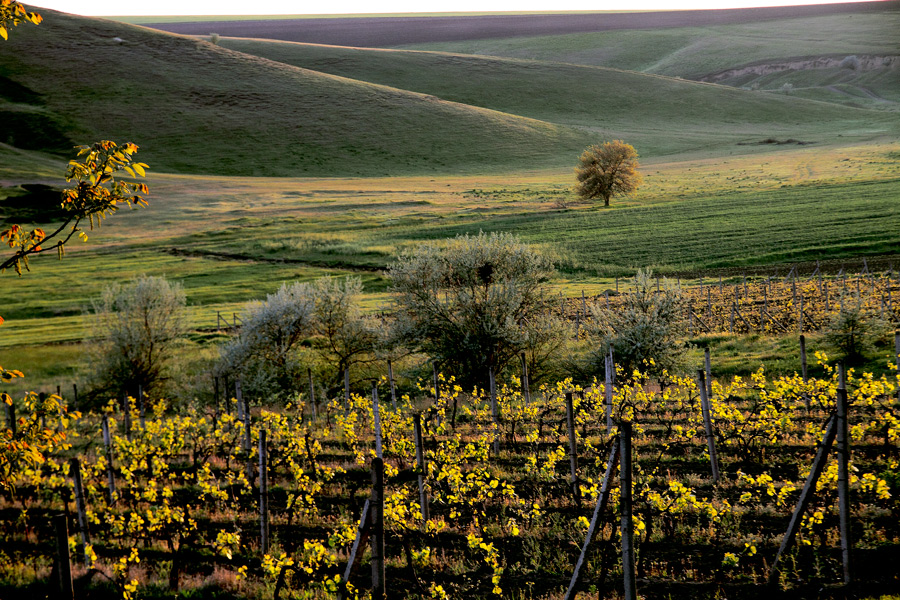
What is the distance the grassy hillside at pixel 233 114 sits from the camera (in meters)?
133

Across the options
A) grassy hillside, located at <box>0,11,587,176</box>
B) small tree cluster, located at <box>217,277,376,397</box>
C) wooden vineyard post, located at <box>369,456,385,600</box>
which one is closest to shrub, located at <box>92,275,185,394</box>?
small tree cluster, located at <box>217,277,376,397</box>

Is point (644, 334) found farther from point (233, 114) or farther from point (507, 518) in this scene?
point (233, 114)

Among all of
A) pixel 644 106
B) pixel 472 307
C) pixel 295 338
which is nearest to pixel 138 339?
pixel 295 338

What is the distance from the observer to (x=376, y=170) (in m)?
127

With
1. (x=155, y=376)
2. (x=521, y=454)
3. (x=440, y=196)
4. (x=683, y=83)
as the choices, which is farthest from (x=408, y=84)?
(x=521, y=454)

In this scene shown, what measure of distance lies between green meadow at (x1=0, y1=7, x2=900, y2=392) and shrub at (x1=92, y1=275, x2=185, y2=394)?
12.4 feet

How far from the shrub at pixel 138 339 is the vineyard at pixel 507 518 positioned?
13.4 metres

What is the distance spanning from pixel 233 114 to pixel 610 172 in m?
96.4

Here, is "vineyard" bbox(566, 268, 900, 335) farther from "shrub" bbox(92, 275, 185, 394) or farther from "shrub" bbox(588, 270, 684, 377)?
"shrub" bbox(92, 275, 185, 394)

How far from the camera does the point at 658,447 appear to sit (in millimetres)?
15570

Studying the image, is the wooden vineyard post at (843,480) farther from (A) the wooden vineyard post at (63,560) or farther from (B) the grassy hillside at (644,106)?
(B) the grassy hillside at (644,106)

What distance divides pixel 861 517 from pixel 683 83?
205m

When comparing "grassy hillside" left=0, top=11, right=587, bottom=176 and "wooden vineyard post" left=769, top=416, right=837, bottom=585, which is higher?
"grassy hillside" left=0, top=11, right=587, bottom=176

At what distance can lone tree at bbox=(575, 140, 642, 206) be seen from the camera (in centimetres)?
8494
